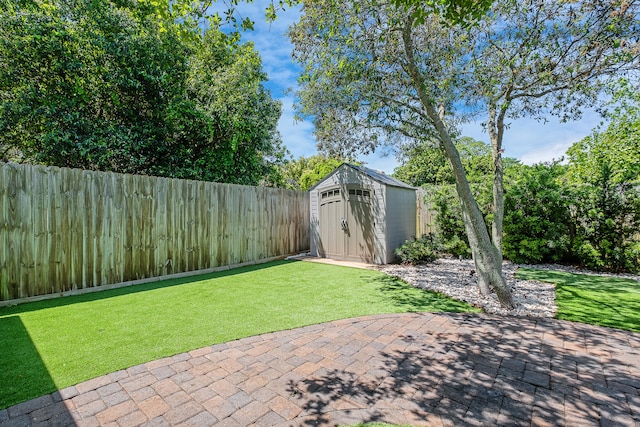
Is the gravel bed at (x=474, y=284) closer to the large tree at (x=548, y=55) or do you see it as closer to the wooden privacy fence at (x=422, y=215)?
the large tree at (x=548, y=55)

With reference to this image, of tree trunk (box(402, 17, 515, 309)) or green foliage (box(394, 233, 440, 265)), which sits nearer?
tree trunk (box(402, 17, 515, 309))

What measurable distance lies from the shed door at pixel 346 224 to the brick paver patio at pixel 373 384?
4.67 m

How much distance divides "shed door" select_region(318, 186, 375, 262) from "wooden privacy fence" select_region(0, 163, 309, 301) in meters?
1.97

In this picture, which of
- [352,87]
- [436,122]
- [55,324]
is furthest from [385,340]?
[352,87]

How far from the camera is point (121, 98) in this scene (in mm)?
8766

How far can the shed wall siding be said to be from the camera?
25.5 feet

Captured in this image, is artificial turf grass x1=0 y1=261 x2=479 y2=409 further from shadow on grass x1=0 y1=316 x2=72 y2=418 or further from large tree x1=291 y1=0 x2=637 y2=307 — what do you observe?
large tree x1=291 y1=0 x2=637 y2=307

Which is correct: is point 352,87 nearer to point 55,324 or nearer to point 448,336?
point 448,336

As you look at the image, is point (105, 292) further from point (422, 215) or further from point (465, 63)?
point (422, 215)

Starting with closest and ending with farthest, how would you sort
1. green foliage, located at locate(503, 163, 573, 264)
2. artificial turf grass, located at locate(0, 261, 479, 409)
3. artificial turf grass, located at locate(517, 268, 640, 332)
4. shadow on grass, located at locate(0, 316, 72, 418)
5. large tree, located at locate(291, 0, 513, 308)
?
shadow on grass, located at locate(0, 316, 72, 418) → artificial turf grass, located at locate(0, 261, 479, 409) → artificial turf grass, located at locate(517, 268, 640, 332) → large tree, located at locate(291, 0, 513, 308) → green foliage, located at locate(503, 163, 573, 264)

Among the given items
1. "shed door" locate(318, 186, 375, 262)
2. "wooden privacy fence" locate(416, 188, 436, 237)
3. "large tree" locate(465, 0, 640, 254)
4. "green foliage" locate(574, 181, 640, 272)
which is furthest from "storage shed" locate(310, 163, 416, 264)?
"green foliage" locate(574, 181, 640, 272)

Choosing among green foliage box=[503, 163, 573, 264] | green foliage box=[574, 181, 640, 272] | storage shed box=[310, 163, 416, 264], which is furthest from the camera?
storage shed box=[310, 163, 416, 264]

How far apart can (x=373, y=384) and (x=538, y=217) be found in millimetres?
7192

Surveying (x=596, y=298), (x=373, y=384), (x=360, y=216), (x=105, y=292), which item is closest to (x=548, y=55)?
(x=596, y=298)
